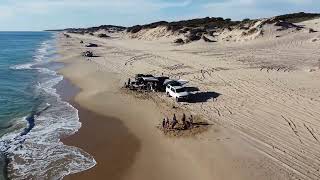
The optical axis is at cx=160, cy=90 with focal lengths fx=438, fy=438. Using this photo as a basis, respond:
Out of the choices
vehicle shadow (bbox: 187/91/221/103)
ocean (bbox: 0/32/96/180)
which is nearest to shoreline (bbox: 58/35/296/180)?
ocean (bbox: 0/32/96/180)

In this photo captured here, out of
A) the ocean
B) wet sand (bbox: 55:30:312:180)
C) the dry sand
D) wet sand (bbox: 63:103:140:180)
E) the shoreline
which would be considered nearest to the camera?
the shoreline

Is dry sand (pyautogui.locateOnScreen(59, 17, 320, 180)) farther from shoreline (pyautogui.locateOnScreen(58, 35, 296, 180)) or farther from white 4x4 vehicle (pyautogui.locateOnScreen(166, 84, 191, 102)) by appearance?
white 4x4 vehicle (pyautogui.locateOnScreen(166, 84, 191, 102))

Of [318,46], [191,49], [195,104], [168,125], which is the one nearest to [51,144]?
[168,125]

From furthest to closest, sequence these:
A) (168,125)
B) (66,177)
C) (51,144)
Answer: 1. (168,125)
2. (51,144)
3. (66,177)

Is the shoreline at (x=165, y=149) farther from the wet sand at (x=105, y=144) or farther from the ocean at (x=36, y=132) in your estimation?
the ocean at (x=36, y=132)

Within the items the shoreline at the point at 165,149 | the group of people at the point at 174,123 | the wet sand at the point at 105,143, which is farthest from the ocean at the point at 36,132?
the group of people at the point at 174,123

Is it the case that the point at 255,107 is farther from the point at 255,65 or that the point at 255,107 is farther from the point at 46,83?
the point at 46,83
